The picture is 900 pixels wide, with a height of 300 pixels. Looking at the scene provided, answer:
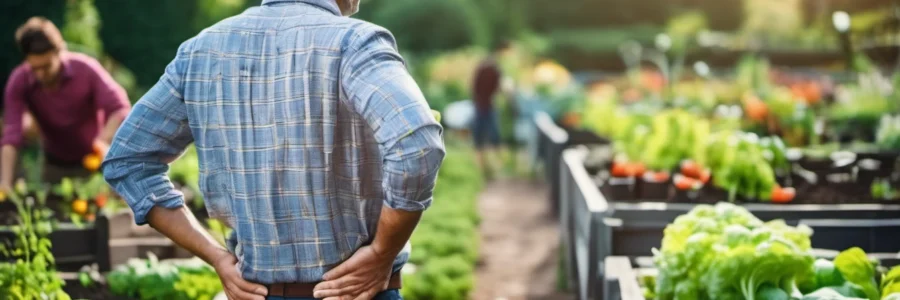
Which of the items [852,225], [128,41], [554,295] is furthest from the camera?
[128,41]

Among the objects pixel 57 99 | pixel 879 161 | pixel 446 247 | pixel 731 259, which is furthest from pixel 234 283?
pixel 446 247

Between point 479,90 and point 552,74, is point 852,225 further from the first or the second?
point 552,74

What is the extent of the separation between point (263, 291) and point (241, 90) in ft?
1.40

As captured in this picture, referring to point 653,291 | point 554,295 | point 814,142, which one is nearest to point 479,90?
point 814,142

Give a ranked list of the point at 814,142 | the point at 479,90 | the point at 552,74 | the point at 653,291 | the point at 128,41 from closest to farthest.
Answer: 1. the point at 653,291
2. the point at 814,142
3. the point at 128,41
4. the point at 479,90
5. the point at 552,74

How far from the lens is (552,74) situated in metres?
19.3

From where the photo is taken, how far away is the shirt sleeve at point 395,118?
2295 millimetres

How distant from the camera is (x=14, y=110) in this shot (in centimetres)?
628

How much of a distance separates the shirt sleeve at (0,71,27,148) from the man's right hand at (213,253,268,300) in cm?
389

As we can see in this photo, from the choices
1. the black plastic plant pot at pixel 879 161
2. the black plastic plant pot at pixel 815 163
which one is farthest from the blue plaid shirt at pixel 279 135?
the black plastic plant pot at pixel 815 163

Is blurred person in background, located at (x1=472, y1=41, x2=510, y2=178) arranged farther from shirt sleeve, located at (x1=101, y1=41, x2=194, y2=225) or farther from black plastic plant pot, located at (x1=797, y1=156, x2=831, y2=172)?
shirt sleeve, located at (x1=101, y1=41, x2=194, y2=225)

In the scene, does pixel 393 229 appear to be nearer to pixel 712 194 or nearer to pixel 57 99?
Result: pixel 712 194

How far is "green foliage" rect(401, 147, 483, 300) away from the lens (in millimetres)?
6855

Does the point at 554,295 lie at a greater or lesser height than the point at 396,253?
lesser
